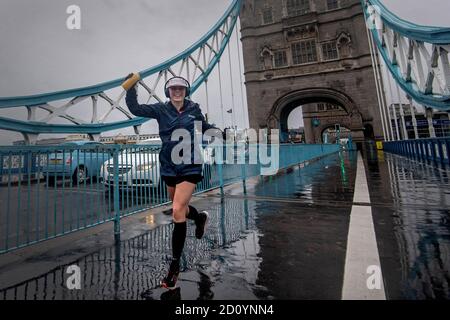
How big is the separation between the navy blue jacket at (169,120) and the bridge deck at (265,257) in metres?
0.92

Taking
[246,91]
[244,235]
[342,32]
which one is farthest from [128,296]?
[342,32]

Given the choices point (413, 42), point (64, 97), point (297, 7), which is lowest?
point (64, 97)

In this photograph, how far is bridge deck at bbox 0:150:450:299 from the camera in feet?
5.95

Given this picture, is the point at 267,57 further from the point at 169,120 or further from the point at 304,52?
the point at 169,120

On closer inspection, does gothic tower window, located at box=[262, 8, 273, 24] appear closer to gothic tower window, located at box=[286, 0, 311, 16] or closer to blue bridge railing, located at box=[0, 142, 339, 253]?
gothic tower window, located at box=[286, 0, 311, 16]

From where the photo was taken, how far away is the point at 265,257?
7.83 feet

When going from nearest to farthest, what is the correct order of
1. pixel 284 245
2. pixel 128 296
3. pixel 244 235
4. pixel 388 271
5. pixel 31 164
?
pixel 128 296 → pixel 388 271 → pixel 284 245 → pixel 31 164 → pixel 244 235

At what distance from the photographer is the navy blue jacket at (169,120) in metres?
2.21

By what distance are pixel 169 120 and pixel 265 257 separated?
5.29 ft

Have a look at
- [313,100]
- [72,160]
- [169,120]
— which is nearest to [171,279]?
[169,120]

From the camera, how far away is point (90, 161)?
125 inches

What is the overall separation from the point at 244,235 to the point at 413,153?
15.3 meters

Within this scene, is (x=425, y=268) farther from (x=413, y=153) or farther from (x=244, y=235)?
(x=413, y=153)

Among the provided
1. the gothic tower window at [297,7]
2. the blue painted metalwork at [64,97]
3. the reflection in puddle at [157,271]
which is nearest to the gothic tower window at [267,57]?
the gothic tower window at [297,7]
